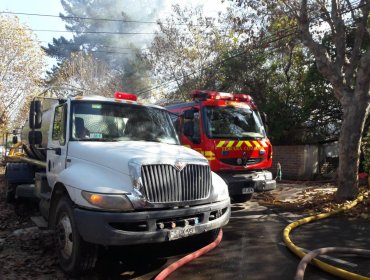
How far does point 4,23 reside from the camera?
23.8 meters

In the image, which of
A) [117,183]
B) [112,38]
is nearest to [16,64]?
[117,183]

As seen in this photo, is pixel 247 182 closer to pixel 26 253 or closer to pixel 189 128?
pixel 189 128

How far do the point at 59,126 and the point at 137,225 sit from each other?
2.40m

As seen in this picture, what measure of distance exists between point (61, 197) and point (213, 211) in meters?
2.12

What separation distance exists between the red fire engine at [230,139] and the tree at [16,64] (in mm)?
18868

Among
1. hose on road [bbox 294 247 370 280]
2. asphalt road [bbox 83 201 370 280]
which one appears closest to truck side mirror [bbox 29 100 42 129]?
asphalt road [bbox 83 201 370 280]

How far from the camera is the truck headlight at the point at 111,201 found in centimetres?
438

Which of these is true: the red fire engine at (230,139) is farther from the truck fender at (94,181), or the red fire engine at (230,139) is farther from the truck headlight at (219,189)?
the truck fender at (94,181)

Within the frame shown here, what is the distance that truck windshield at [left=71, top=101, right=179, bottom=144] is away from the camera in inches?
221

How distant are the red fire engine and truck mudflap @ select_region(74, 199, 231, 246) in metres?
3.61

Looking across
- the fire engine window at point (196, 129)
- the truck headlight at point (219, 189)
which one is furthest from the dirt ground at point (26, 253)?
the fire engine window at point (196, 129)

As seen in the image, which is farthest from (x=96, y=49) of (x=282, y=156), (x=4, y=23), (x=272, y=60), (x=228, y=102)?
(x=228, y=102)

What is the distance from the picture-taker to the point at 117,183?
459 centimetres

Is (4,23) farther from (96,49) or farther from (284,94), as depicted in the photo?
(96,49)
